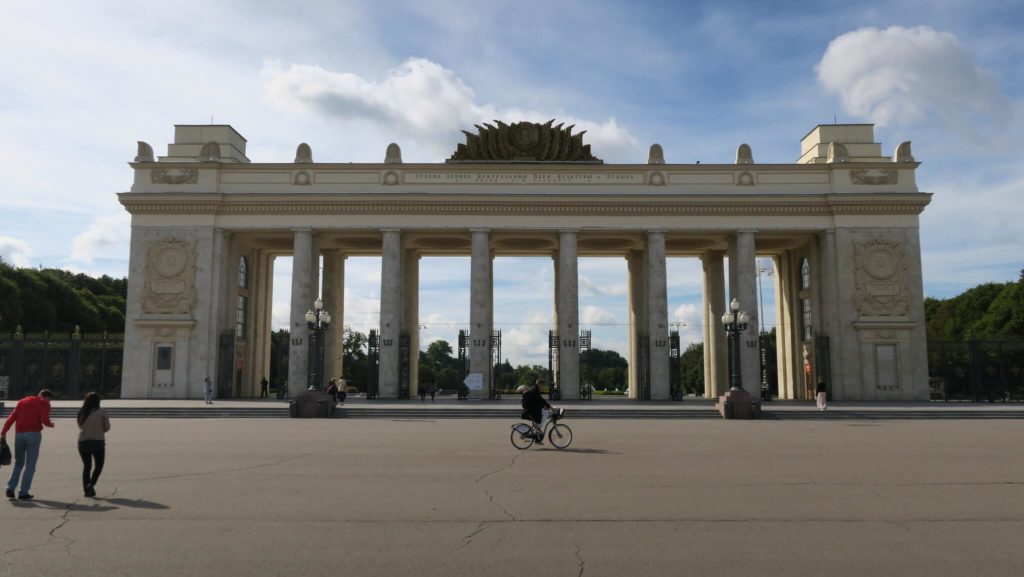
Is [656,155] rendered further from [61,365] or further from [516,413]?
[61,365]

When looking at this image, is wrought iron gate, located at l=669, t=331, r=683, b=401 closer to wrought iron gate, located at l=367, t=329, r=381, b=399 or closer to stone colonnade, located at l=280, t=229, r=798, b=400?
stone colonnade, located at l=280, t=229, r=798, b=400

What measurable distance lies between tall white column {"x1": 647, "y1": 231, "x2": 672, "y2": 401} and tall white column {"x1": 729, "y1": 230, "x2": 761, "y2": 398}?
383 cm

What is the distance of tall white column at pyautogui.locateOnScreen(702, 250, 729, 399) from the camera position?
44719mm

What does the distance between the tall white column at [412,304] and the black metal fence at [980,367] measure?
28401mm

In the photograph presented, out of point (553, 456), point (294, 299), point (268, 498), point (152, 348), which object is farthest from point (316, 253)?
point (268, 498)

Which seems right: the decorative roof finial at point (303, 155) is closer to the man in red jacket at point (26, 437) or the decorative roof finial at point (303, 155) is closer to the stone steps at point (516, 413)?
the stone steps at point (516, 413)

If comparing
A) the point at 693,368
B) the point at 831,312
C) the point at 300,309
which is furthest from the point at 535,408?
the point at 693,368

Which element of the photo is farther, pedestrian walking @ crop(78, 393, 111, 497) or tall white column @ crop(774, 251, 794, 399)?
tall white column @ crop(774, 251, 794, 399)

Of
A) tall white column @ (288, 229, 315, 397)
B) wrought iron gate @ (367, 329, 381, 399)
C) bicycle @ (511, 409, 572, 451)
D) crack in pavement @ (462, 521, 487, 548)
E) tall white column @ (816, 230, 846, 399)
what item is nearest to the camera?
crack in pavement @ (462, 521, 487, 548)

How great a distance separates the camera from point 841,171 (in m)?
40.9

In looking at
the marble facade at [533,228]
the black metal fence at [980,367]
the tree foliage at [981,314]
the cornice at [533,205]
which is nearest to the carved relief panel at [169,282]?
the marble facade at [533,228]

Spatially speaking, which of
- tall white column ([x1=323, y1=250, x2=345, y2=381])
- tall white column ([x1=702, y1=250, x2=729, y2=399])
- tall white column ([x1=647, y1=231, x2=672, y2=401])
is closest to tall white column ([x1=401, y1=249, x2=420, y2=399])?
tall white column ([x1=323, y1=250, x2=345, y2=381])

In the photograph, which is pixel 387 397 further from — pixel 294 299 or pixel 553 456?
pixel 553 456

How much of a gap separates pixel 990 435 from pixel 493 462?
14616 millimetres
